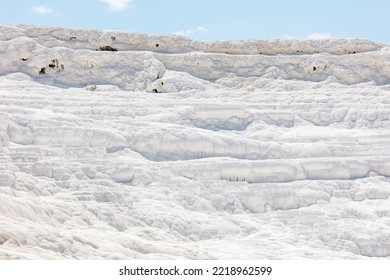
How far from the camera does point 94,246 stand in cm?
1137

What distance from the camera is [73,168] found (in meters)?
16.0

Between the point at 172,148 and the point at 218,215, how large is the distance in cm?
344

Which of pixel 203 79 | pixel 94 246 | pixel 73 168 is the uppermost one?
pixel 203 79

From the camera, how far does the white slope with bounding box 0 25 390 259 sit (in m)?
13.8

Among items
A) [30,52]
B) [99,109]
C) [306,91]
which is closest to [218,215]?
[99,109]

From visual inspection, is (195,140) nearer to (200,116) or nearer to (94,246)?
(200,116)

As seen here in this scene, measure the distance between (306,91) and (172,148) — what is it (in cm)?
Answer: 817

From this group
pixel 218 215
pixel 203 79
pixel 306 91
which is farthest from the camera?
pixel 203 79

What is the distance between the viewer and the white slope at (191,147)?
543 inches

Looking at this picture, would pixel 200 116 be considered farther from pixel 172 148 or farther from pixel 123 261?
pixel 123 261

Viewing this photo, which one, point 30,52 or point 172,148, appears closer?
point 172,148

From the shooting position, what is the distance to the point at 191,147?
1850 centimetres

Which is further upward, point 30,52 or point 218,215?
point 30,52

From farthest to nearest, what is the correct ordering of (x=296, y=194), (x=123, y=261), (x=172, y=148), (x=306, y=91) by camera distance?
1. (x=306, y=91)
2. (x=172, y=148)
3. (x=296, y=194)
4. (x=123, y=261)
